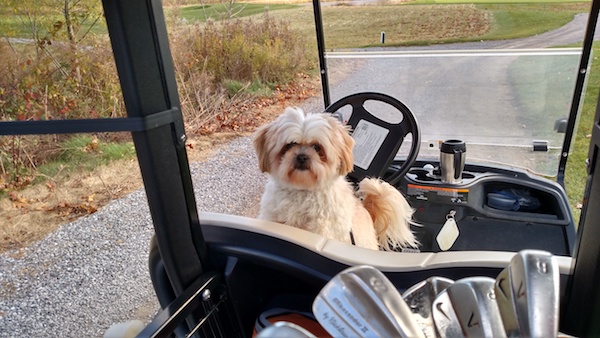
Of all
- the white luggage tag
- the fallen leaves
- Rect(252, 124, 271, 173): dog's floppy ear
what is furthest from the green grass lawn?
the white luggage tag

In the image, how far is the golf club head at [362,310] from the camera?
0.54 m

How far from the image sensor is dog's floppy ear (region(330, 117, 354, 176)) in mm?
2215

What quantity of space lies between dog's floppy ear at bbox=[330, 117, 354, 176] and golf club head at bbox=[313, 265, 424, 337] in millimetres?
1639

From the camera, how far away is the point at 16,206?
2.58 metres

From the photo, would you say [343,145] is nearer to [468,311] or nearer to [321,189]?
[321,189]

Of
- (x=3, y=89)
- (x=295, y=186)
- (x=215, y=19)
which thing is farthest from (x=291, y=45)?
(x=3, y=89)

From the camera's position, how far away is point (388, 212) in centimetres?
228

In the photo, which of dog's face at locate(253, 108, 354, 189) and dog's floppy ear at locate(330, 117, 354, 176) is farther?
dog's floppy ear at locate(330, 117, 354, 176)

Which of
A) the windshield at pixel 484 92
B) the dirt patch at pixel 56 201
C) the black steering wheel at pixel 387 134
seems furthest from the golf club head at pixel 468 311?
the windshield at pixel 484 92

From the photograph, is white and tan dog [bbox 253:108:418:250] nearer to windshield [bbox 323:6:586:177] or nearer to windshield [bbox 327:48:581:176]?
windshield [bbox 323:6:586:177]

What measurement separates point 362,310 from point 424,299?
183 millimetres

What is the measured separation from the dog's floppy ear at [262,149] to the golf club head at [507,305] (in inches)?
67.3

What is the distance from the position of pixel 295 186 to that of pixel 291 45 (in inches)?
64.7

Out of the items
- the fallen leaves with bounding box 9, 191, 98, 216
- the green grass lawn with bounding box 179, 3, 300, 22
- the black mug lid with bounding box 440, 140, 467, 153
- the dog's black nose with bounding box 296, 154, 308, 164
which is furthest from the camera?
the green grass lawn with bounding box 179, 3, 300, 22
